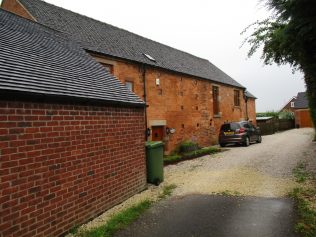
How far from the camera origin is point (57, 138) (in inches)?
225

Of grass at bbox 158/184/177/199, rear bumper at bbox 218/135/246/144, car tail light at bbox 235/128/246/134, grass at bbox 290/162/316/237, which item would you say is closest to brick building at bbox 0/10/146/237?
grass at bbox 158/184/177/199

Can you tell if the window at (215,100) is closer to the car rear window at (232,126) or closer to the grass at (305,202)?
the car rear window at (232,126)

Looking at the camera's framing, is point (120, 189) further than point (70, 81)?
Yes

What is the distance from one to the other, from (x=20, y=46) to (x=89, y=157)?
2.84 m

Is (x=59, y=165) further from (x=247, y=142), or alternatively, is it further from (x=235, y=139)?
(x=247, y=142)

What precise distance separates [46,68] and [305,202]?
6.29m

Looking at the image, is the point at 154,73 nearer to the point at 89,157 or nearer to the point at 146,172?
the point at 146,172

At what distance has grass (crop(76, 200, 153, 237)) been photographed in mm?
5555

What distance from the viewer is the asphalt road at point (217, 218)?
5465 mm

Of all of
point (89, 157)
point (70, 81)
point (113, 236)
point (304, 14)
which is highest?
point (304, 14)

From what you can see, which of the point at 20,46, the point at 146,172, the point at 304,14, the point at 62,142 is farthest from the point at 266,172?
the point at 20,46

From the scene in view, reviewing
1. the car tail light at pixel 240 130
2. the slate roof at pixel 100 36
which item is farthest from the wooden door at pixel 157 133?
the car tail light at pixel 240 130

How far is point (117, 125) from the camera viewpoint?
774cm

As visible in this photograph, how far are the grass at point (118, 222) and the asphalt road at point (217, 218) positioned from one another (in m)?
0.15
